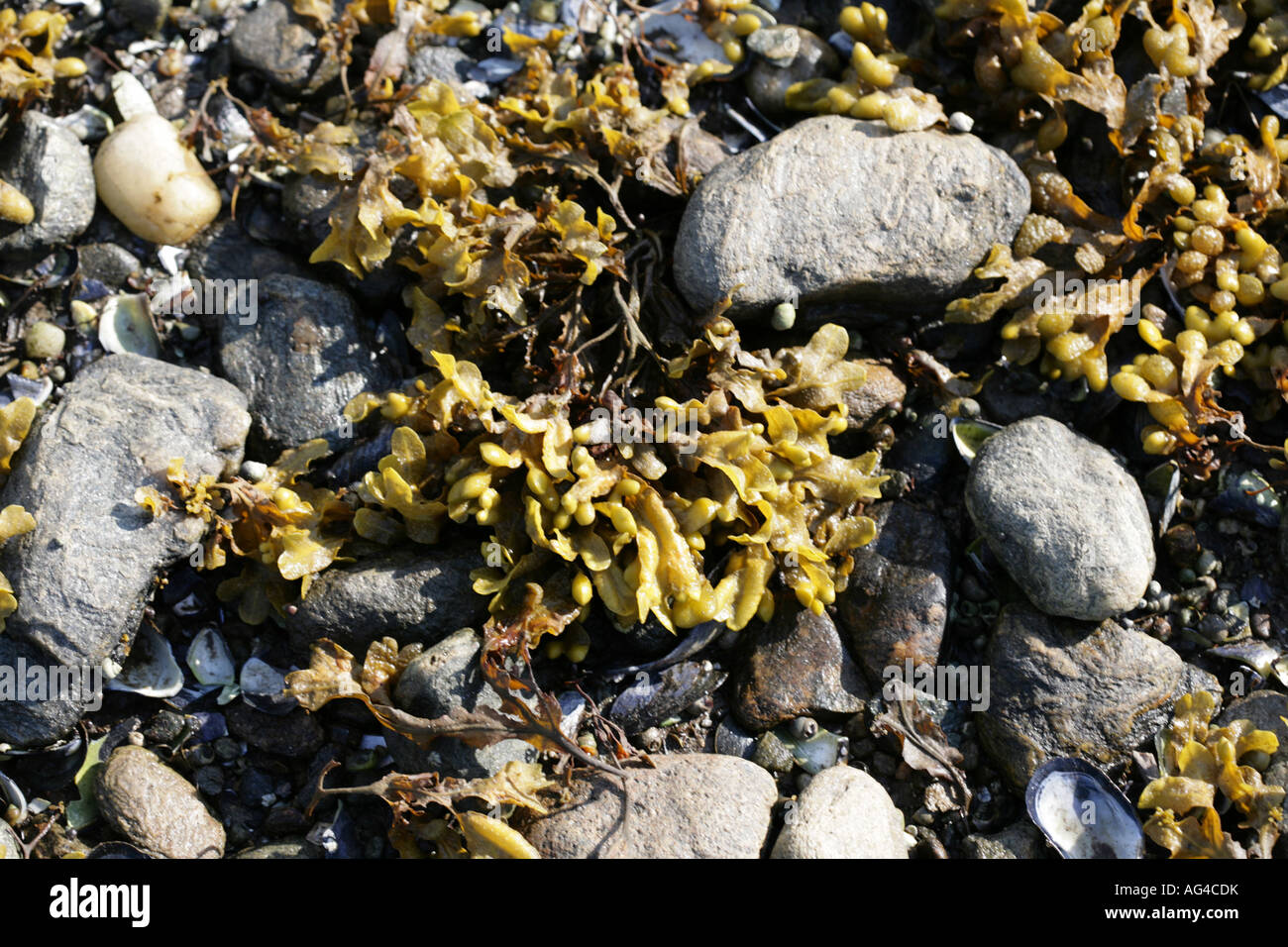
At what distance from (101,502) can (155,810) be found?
972mm

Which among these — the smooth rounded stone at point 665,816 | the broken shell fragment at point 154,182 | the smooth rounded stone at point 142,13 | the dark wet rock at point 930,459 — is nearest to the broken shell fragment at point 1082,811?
the smooth rounded stone at point 665,816

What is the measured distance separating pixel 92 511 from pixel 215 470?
383 mm

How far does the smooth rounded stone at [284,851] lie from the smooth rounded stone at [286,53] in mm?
2723

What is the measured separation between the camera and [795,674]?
3359mm

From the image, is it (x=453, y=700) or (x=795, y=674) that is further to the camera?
(x=795, y=674)

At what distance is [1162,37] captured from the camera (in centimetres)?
368

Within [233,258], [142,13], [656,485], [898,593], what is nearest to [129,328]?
[233,258]

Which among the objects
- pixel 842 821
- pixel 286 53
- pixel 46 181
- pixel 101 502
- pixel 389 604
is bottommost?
pixel 842 821

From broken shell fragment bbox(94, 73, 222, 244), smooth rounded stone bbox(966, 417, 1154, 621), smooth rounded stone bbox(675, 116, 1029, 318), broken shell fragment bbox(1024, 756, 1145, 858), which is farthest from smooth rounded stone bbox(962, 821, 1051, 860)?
broken shell fragment bbox(94, 73, 222, 244)

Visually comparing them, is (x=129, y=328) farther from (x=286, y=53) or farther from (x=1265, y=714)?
(x=1265, y=714)
